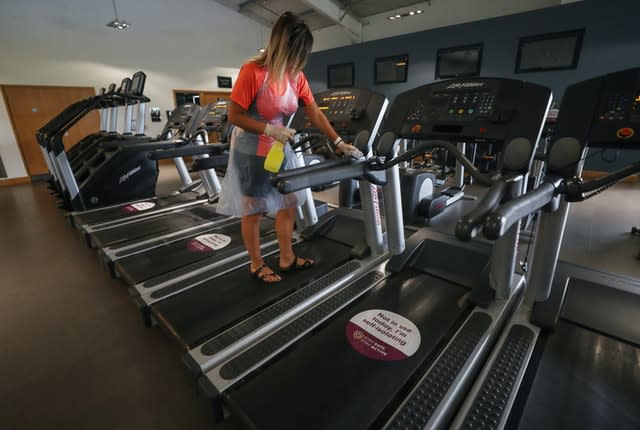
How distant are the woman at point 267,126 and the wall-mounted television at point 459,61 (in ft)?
20.5

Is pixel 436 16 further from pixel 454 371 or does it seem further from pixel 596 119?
pixel 454 371

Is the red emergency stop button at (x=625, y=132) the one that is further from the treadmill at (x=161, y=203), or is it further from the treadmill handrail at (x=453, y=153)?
the treadmill at (x=161, y=203)

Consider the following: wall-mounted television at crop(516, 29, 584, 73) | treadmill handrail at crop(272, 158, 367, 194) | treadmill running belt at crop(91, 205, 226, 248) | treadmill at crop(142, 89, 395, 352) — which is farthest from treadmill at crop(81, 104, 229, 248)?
wall-mounted television at crop(516, 29, 584, 73)

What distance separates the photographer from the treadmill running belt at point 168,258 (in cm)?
221

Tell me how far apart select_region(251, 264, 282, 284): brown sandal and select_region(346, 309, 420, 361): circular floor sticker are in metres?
0.63

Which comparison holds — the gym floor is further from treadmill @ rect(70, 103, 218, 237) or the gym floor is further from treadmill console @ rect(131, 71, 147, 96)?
treadmill console @ rect(131, 71, 147, 96)

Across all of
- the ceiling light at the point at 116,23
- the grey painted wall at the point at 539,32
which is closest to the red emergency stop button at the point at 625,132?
the grey painted wall at the point at 539,32

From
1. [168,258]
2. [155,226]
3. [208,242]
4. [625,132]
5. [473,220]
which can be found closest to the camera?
[473,220]

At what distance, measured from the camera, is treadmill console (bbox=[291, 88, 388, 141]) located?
1901mm

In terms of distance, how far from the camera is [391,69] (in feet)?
25.8

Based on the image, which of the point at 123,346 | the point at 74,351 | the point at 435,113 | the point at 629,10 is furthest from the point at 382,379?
the point at 629,10

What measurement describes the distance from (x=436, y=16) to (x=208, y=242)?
807 centimetres

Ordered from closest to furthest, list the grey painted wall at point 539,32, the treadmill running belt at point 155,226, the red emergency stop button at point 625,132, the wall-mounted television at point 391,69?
the red emergency stop button at point 625,132 < the treadmill running belt at point 155,226 < the grey painted wall at point 539,32 < the wall-mounted television at point 391,69

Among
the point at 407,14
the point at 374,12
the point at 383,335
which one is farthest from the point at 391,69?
the point at 383,335
